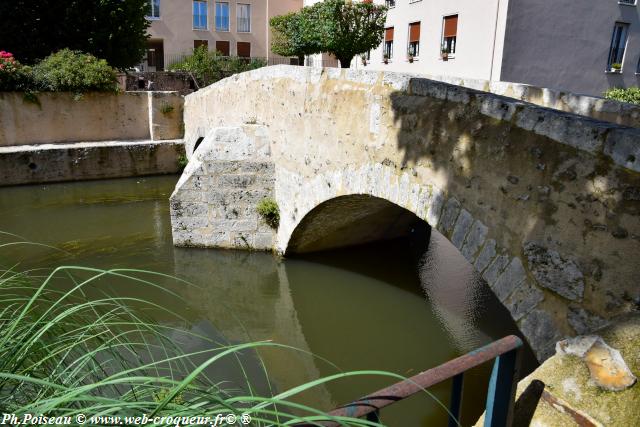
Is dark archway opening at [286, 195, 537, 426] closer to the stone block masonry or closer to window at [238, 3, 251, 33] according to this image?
the stone block masonry

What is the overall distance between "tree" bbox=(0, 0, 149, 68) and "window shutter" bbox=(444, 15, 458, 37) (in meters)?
9.39

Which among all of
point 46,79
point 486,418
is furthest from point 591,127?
point 46,79

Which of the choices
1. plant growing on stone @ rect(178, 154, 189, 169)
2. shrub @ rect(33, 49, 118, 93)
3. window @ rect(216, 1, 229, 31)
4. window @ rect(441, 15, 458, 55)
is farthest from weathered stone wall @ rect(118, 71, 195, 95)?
window @ rect(441, 15, 458, 55)

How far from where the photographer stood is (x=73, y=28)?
1446 cm

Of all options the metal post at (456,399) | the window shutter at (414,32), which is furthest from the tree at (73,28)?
the metal post at (456,399)

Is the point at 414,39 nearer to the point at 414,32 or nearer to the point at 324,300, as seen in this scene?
the point at 414,32

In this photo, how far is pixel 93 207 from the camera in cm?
1003

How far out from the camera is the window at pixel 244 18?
2497 cm

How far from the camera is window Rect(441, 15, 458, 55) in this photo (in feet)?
47.4

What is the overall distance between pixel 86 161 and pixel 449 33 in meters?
10.5

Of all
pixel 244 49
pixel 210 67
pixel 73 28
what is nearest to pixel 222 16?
pixel 244 49

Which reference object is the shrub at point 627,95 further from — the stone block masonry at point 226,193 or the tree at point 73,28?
the tree at point 73,28

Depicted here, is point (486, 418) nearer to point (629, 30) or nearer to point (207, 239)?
point (207, 239)

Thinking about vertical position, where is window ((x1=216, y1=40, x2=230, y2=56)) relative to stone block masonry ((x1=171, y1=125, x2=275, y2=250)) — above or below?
above
